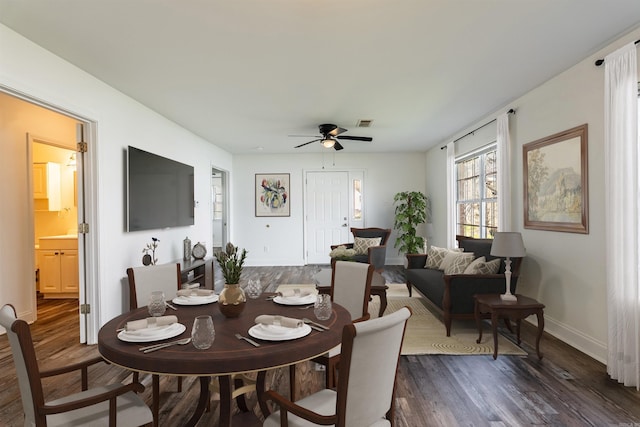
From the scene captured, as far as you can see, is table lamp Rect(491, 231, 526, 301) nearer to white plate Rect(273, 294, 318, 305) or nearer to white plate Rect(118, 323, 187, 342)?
white plate Rect(273, 294, 318, 305)

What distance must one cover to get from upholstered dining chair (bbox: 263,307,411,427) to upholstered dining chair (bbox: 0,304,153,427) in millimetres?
612

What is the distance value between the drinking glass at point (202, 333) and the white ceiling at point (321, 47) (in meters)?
1.92

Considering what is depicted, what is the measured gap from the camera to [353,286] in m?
2.52

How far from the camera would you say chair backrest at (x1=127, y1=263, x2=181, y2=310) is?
7.92ft

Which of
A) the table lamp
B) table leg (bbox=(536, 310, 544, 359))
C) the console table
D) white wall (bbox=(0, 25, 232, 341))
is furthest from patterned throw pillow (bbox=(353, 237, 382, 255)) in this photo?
table leg (bbox=(536, 310, 544, 359))

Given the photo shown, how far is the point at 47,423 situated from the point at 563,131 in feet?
14.1

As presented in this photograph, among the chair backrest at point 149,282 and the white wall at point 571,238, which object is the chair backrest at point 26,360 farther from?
the white wall at point 571,238

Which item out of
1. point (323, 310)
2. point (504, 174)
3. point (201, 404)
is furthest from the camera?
point (504, 174)

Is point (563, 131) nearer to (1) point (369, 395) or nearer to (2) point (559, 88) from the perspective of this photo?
(2) point (559, 88)

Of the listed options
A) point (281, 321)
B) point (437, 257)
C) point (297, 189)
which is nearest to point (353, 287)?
point (281, 321)

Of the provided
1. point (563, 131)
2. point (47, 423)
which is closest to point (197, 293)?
point (47, 423)

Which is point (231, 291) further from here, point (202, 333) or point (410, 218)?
point (410, 218)

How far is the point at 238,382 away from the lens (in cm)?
240

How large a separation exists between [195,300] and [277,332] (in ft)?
2.70
